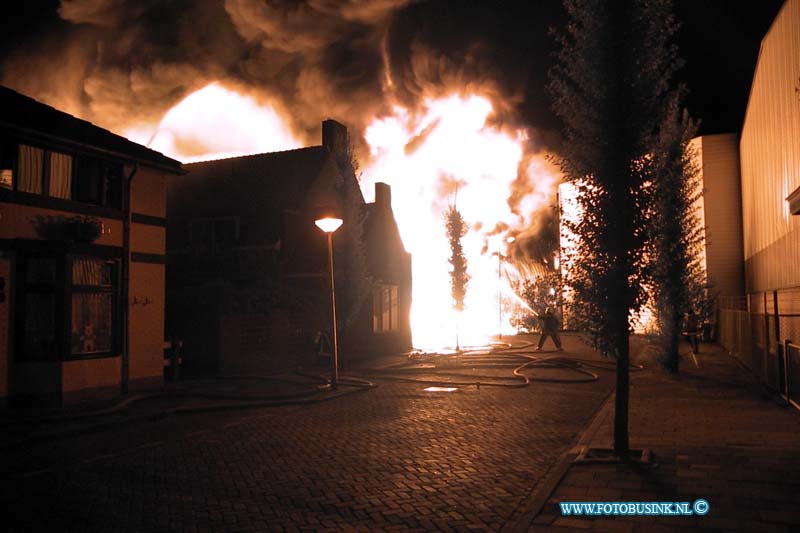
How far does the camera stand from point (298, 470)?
26.7 ft

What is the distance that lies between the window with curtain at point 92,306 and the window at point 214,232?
33.8ft

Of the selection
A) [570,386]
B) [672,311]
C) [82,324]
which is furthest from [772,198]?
[82,324]

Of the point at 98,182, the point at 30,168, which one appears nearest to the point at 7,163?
the point at 30,168

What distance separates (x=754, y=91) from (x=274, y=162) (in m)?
22.5

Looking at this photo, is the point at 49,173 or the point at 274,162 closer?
the point at 49,173

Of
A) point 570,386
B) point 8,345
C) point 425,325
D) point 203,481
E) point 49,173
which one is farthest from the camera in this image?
point 425,325

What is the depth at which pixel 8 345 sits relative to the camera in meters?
12.5

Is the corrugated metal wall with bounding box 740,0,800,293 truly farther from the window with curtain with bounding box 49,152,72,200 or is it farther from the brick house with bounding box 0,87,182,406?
the window with curtain with bounding box 49,152,72,200

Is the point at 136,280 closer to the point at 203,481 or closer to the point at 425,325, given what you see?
the point at 203,481

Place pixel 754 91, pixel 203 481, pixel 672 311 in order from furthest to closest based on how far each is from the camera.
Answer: pixel 754 91, pixel 672 311, pixel 203 481

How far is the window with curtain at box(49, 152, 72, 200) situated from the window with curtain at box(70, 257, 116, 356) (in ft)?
4.94

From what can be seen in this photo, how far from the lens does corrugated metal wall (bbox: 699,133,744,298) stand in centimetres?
3803

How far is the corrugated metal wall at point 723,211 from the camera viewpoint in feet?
125

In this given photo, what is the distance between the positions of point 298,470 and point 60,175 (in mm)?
9671
